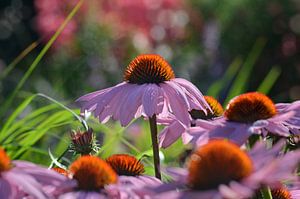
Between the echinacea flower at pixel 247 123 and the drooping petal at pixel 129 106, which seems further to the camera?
the drooping petal at pixel 129 106

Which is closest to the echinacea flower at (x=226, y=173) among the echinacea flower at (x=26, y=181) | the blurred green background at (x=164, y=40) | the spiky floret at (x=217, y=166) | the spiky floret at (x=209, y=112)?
the spiky floret at (x=217, y=166)

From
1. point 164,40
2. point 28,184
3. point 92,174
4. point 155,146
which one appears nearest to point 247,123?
point 155,146

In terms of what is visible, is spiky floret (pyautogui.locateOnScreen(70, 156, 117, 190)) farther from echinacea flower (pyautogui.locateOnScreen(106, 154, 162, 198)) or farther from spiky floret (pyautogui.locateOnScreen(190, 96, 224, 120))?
spiky floret (pyautogui.locateOnScreen(190, 96, 224, 120))

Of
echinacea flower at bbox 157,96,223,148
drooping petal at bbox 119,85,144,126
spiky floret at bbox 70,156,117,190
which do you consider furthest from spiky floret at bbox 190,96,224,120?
spiky floret at bbox 70,156,117,190

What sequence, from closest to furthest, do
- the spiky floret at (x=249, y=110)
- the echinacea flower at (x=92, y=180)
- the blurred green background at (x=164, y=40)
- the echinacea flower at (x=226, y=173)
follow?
the echinacea flower at (x=226, y=173) < the echinacea flower at (x=92, y=180) < the spiky floret at (x=249, y=110) < the blurred green background at (x=164, y=40)

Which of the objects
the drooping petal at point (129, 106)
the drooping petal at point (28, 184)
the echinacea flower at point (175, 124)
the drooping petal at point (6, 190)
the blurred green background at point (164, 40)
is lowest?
the blurred green background at point (164, 40)

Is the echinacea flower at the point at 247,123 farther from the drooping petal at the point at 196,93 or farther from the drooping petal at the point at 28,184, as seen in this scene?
the drooping petal at the point at 28,184
